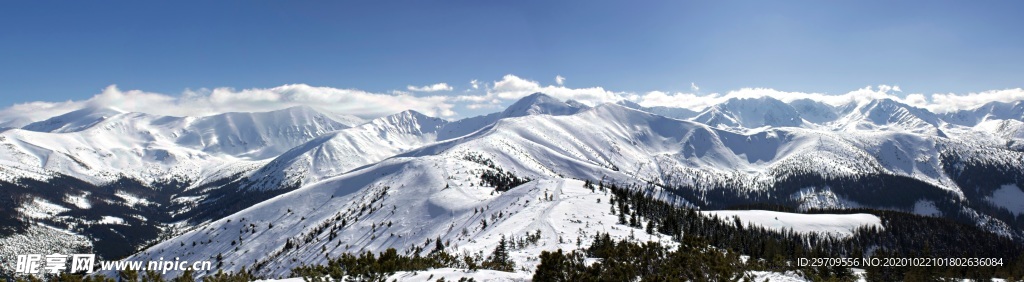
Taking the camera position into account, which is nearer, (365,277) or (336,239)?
(365,277)

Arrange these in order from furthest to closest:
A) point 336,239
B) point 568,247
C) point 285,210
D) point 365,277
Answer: point 285,210 < point 336,239 < point 568,247 < point 365,277

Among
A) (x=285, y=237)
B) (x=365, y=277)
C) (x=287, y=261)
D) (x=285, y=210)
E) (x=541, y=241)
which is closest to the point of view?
(x=365, y=277)

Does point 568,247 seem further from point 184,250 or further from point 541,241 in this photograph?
point 184,250

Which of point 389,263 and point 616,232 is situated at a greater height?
point 389,263

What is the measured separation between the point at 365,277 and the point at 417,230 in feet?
330

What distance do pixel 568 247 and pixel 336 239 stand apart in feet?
287

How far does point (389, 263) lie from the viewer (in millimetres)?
35719

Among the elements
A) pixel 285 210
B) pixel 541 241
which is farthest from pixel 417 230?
pixel 285 210

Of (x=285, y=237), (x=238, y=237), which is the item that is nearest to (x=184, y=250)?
(x=238, y=237)

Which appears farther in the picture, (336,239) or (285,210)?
(285,210)

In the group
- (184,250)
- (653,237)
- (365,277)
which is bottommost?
(184,250)

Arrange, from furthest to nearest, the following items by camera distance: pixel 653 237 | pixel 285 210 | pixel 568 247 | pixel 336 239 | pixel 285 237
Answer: pixel 285 210 → pixel 285 237 → pixel 336 239 → pixel 653 237 → pixel 568 247

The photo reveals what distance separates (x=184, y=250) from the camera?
161m

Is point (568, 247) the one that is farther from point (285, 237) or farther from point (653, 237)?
point (285, 237)
